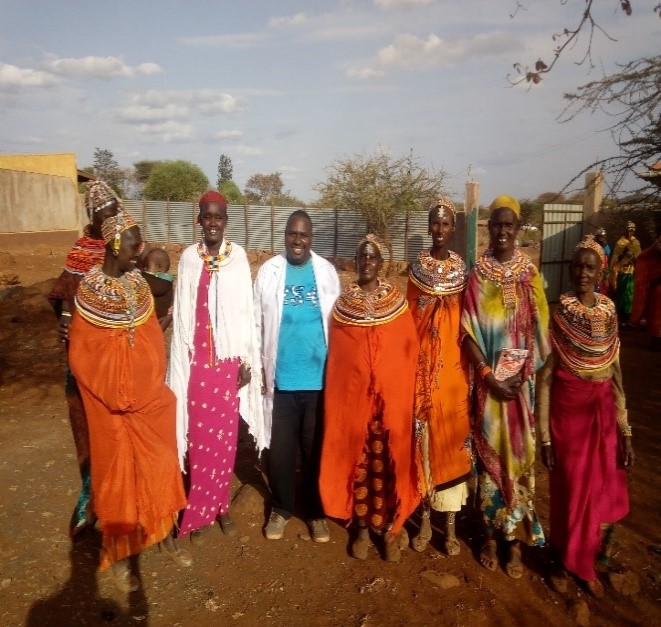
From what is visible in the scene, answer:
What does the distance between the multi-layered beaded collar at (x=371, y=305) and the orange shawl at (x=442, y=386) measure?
193 millimetres

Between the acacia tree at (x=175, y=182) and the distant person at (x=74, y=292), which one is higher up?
the acacia tree at (x=175, y=182)

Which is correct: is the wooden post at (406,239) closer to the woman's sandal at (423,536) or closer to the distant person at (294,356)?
the distant person at (294,356)

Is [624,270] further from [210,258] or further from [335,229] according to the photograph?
[335,229]

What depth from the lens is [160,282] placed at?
3.66 meters

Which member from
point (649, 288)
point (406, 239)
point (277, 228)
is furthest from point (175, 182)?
point (649, 288)

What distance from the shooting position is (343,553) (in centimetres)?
358

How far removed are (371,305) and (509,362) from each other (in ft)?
2.74

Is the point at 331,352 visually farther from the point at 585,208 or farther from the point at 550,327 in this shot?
the point at 585,208

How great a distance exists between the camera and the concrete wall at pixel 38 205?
58.2ft

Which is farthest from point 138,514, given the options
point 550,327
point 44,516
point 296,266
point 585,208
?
point 585,208

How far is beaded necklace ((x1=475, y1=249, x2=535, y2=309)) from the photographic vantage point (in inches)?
124

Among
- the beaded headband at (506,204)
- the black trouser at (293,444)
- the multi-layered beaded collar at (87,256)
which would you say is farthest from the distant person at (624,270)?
the multi-layered beaded collar at (87,256)

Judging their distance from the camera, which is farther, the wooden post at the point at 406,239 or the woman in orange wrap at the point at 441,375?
the wooden post at the point at 406,239

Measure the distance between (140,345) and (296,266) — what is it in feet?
3.67
